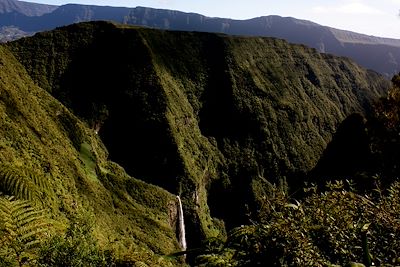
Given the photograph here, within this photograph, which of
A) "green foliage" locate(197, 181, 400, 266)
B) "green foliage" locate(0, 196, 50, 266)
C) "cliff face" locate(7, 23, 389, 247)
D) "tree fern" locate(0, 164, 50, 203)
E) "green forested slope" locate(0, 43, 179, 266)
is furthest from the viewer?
"cliff face" locate(7, 23, 389, 247)

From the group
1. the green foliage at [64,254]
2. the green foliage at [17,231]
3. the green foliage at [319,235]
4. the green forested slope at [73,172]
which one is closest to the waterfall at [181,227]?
the green forested slope at [73,172]

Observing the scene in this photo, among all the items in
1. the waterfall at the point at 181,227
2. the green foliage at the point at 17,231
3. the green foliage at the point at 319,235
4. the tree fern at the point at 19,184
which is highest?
the green foliage at the point at 319,235

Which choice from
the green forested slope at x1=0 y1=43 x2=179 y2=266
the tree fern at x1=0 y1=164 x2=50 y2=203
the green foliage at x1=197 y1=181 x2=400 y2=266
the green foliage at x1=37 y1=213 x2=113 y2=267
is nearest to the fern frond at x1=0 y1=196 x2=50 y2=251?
the green foliage at x1=37 y1=213 x2=113 y2=267

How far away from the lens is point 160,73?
16975cm

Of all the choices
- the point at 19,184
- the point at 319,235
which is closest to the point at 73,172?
the point at 19,184

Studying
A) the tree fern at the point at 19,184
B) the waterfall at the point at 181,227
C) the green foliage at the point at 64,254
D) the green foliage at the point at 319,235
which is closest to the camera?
the green foliage at the point at 319,235

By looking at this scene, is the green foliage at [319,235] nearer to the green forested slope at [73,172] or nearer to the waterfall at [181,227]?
the green forested slope at [73,172]

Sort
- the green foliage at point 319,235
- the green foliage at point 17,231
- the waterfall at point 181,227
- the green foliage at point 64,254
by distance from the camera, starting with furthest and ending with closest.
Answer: the waterfall at point 181,227, the green foliage at point 64,254, the green foliage at point 17,231, the green foliage at point 319,235

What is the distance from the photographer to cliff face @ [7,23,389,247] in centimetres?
14812

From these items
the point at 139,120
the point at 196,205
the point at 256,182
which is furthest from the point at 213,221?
the point at 139,120

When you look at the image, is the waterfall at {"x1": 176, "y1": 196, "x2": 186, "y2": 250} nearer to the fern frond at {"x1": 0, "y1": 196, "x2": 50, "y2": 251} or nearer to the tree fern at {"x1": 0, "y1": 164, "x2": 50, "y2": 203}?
the tree fern at {"x1": 0, "y1": 164, "x2": 50, "y2": 203}

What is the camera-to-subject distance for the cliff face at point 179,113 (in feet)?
486

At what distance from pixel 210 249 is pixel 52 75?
517ft

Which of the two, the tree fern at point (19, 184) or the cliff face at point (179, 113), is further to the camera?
the cliff face at point (179, 113)
